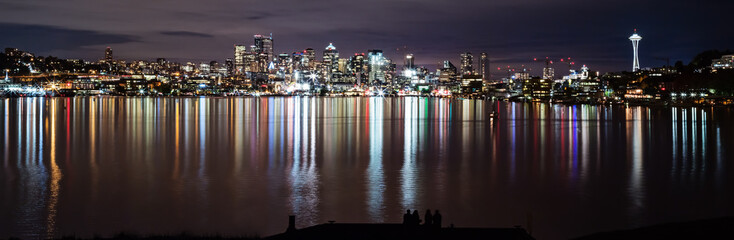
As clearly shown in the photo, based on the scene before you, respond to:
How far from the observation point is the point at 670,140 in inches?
1558

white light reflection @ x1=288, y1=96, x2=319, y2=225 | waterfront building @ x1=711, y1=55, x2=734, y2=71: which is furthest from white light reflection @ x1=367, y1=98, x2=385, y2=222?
waterfront building @ x1=711, y1=55, x2=734, y2=71

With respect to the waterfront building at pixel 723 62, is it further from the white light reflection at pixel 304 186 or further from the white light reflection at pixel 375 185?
the white light reflection at pixel 304 186

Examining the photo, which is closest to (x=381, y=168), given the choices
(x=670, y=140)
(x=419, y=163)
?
(x=419, y=163)

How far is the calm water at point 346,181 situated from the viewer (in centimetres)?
1647

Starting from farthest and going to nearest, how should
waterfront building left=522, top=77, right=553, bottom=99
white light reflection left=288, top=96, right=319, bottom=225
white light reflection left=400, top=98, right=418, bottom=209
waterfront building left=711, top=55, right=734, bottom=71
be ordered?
1. waterfront building left=522, top=77, right=553, bottom=99
2. waterfront building left=711, top=55, right=734, bottom=71
3. white light reflection left=400, top=98, right=418, bottom=209
4. white light reflection left=288, top=96, right=319, bottom=225

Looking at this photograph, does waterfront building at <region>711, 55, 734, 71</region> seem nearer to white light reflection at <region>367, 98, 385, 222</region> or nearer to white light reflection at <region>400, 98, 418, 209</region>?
white light reflection at <region>400, 98, 418, 209</region>

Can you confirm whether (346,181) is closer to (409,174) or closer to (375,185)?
(375,185)

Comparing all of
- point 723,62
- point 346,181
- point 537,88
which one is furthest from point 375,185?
point 537,88

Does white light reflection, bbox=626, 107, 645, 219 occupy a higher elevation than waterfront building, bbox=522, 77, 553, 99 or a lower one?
lower

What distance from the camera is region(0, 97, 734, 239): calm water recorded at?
16469 millimetres

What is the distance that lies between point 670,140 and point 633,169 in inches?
588

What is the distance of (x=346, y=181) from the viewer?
74.0ft

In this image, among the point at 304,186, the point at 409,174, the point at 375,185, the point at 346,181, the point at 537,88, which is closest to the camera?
the point at 304,186

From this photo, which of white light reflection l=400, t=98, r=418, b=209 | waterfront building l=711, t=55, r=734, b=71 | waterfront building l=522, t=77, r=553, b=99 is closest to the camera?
white light reflection l=400, t=98, r=418, b=209
